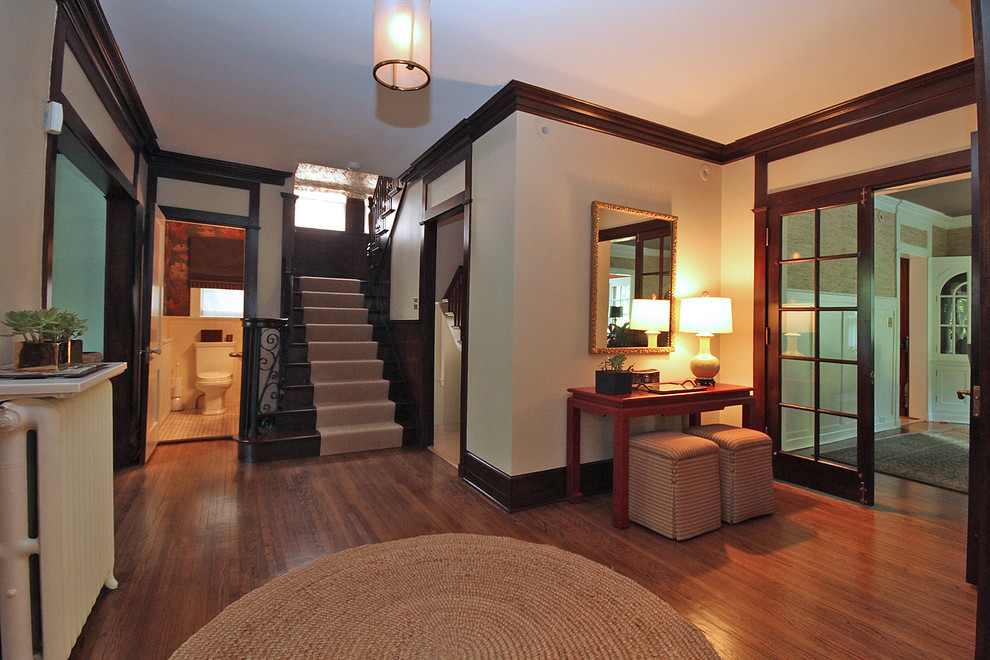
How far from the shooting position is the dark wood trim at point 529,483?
3.02 meters

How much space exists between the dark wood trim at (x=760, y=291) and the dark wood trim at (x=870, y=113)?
0.16m

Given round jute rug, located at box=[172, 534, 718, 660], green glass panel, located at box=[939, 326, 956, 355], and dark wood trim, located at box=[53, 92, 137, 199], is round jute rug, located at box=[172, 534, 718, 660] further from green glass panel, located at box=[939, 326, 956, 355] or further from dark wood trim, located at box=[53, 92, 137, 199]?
green glass panel, located at box=[939, 326, 956, 355]

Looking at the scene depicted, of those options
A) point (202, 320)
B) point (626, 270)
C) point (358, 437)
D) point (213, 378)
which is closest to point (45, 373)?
point (358, 437)

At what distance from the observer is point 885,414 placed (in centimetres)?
544

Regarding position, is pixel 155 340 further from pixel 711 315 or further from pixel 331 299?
pixel 711 315

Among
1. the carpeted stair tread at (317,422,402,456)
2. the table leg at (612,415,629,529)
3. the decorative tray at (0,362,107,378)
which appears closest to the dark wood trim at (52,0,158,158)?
the decorative tray at (0,362,107,378)

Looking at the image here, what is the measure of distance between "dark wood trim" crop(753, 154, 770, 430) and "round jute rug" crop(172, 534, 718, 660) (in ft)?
7.50

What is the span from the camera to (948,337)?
6137mm

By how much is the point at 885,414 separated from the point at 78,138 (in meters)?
7.55

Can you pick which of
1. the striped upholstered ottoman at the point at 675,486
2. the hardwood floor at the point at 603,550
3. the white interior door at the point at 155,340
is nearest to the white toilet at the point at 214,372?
the white interior door at the point at 155,340

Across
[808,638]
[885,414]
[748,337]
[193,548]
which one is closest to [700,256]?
[748,337]

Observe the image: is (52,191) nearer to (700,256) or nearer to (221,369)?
(700,256)

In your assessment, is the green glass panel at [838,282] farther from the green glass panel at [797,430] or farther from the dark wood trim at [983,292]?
the dark wood trim at [983,292]

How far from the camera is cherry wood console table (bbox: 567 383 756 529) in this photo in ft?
9.07
